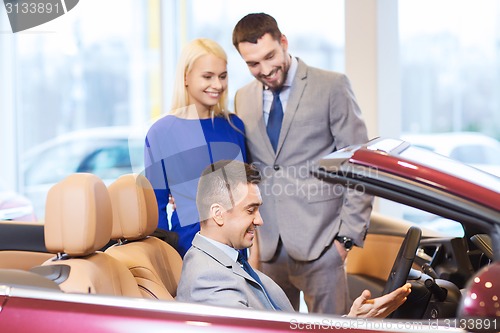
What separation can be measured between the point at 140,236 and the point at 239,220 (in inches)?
20.8

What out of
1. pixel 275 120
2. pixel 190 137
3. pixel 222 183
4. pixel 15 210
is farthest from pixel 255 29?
pixel 15 210

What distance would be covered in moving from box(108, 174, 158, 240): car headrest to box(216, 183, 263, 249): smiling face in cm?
42

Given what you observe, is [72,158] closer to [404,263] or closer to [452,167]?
[404,263]

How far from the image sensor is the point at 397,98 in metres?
6.41

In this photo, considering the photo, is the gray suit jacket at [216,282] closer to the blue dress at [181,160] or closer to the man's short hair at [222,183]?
the man's short hair at [222,183]

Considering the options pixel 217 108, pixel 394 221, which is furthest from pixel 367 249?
pixel 217 108

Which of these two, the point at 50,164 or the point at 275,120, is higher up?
the point at 275,120

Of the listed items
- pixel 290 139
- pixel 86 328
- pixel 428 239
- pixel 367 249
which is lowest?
pixel 367 249

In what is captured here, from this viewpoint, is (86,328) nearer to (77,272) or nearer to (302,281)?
(77,272)

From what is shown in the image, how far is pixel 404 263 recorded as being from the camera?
2.69 m

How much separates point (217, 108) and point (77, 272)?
1200 mm

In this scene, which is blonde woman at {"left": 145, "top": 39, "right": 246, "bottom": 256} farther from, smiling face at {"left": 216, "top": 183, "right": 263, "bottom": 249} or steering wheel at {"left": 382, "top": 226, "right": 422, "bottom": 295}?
steering wheel at {"left": 382, "top": 226, "right": 422, "bottom": 295}

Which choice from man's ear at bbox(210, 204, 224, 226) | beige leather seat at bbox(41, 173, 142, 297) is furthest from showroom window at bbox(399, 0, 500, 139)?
beige leather seat at bbox(41, 173, 142, 297)

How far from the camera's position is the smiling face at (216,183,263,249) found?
254cm
